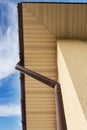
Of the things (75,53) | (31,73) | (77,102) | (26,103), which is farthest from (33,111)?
(77,102)

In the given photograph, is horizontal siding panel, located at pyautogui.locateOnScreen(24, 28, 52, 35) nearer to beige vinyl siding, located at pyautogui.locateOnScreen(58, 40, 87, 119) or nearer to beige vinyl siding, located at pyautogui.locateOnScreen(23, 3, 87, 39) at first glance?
beige vinyl siding, located at pyautogui.locateOnScreen(23, 3, 87, 39)

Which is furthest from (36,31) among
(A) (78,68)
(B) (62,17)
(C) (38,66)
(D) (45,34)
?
(A) (78,68)

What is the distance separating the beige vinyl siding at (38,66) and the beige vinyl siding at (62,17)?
5 centimetres

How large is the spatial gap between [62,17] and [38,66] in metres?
0.93

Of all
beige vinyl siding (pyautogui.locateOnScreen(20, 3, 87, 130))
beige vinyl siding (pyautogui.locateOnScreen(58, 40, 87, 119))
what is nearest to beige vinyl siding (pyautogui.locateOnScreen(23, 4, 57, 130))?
beige vinyl siding (pyautogui.locateOnScreen(20, 3, 87, 130))

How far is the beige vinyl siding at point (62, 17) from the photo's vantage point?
14.8 feet

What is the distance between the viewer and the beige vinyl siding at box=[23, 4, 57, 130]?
4.63 meters

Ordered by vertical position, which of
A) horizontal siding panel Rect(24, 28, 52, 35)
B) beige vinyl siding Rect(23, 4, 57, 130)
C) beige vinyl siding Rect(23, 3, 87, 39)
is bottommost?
beige vinyl siding Rect(23, 4, 57, 130)

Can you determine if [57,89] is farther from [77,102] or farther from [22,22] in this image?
[22,22]

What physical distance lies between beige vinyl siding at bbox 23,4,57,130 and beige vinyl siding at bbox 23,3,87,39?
49 mm

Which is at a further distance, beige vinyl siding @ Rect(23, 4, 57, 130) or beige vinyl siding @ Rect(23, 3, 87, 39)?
beige vinyl siding @ Rect(23, 4, 57, 130)

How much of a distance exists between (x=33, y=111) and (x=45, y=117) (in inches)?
10.5

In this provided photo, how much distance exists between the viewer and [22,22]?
182 inches

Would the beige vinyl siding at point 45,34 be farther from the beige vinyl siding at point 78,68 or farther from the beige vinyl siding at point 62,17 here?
the beige vinyl siding at point 78,68
